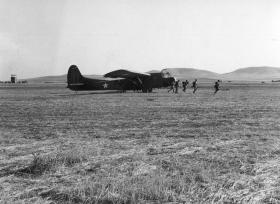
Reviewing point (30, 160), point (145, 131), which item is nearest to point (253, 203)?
point (30, 160)

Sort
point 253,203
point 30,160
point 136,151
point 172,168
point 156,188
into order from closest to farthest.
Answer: point 253,203 → point 156,188 → point 172,168 → point 30,160 → point 136,151

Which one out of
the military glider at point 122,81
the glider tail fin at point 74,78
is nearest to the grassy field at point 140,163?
the military glider at point 122,81

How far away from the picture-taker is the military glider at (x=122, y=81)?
40.2m

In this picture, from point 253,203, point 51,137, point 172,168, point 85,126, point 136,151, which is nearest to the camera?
point 253,203

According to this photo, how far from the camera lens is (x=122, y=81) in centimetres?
4147

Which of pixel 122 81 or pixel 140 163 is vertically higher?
pixel 122 81

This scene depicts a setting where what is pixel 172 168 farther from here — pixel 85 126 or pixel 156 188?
pixel 85 126

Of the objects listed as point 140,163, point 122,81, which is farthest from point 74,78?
point 140,163

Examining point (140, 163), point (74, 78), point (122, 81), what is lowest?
point (140, 163)

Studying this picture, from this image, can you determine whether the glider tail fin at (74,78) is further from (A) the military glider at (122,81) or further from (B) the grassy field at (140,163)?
(B) the grassy field at (140,163)

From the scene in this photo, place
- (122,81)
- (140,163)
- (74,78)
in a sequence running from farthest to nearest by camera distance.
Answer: (122,81)
(74,78)
(140,163)

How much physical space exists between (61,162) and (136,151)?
1.99 meters

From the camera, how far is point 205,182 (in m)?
6.22

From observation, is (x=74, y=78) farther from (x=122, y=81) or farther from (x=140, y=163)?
(x=140, y=163)
